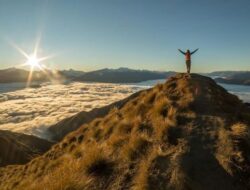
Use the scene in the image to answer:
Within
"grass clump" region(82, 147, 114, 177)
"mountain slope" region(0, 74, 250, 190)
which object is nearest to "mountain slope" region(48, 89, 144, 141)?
"mountain slope" region(0, 74, 250, 190)

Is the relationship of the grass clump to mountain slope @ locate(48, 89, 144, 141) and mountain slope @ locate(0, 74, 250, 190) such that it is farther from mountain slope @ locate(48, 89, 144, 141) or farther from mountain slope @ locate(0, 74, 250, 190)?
mountain slope @ locate(48, 89, 144, 141)

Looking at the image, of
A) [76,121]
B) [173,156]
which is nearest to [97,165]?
[173,156]

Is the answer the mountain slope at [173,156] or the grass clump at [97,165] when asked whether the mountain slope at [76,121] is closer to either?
the mountain slope at [173,156]

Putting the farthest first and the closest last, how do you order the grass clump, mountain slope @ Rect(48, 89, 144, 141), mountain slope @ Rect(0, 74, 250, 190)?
mountain slope @ Rect(48, 89, 144, 141) → the grass clump → mountain slope @ Rect(0, 74, 250, 190)

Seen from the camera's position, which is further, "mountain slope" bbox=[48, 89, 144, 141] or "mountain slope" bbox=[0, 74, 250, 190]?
"mountain slope" bbox=[48, 89, 144, 141]

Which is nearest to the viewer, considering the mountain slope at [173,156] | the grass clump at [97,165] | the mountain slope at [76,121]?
the mountain slope at [173,156]

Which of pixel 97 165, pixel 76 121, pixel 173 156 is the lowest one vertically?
pixel 76 121

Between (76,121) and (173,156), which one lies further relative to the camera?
(76,121)

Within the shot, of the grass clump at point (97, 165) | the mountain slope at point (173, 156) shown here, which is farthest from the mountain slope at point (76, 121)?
the grass clump at point (97, 165)

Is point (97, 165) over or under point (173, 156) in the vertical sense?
under

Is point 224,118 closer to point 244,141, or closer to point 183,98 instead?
point 244,141

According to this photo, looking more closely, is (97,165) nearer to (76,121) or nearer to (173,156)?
(173,156)

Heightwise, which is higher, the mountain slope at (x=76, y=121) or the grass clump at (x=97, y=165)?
the grass clump at (x=97, y=165)

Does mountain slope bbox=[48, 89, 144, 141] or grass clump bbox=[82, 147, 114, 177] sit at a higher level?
grass clump bbox=[82, 147, 114, 177]
